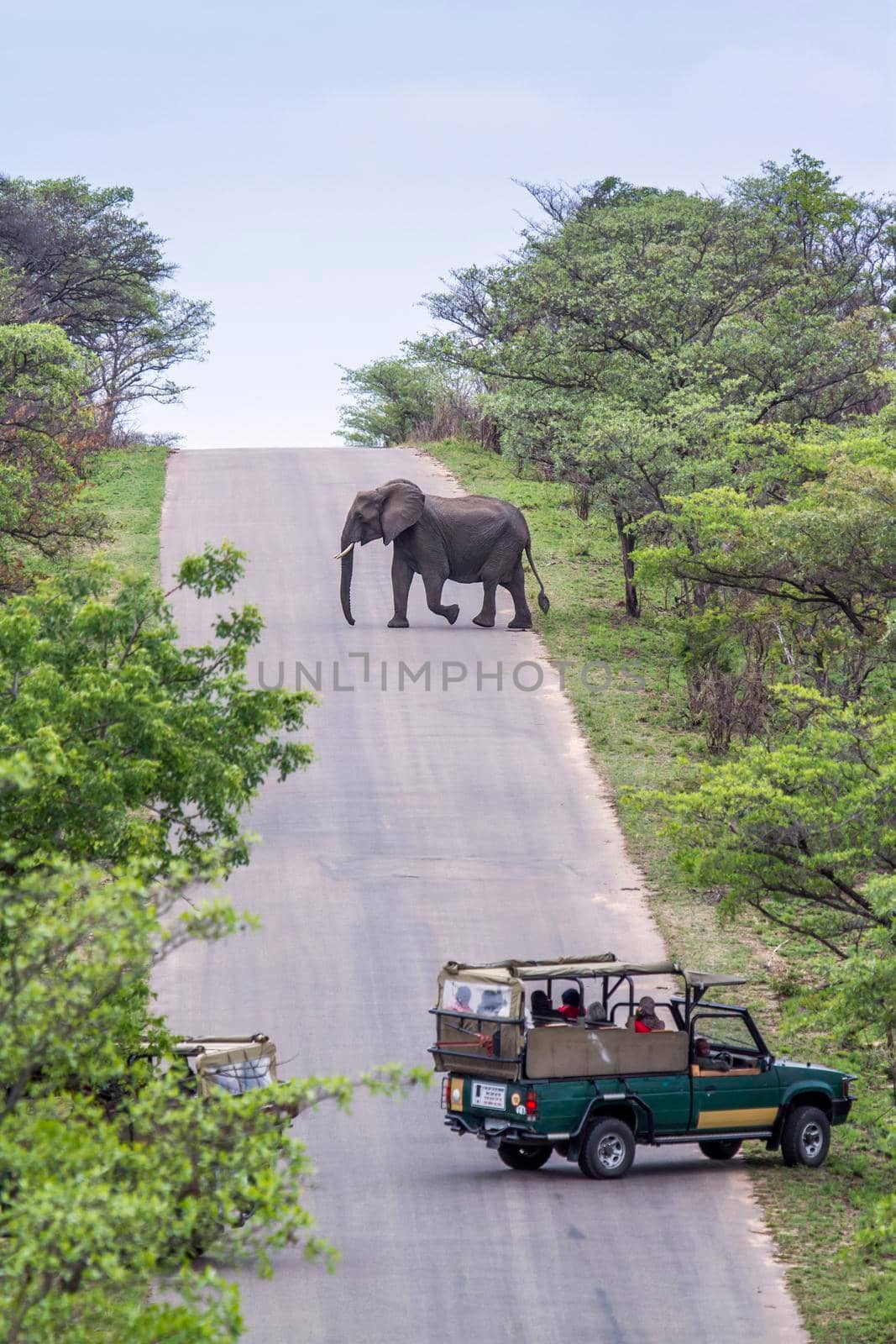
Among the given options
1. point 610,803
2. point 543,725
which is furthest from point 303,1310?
point 543,725

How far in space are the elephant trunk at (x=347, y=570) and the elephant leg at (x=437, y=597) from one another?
1578 millimetres

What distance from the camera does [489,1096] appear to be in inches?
683

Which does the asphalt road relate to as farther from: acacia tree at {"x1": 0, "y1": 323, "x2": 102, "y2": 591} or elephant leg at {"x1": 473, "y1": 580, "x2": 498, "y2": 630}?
acacia tree at {"x1": 0, "y1": 323, "x2": 102, "y2": 591}

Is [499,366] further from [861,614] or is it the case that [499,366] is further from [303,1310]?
[303,1310]

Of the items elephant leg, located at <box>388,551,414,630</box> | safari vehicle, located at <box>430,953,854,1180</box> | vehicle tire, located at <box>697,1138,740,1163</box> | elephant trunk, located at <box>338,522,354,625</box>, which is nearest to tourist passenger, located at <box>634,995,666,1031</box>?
safari vehicle, located at <box>430,953,854,1180</box>

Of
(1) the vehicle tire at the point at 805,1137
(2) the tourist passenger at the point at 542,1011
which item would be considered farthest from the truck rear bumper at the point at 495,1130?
(1) the vehicle tire at the point at 805,1137

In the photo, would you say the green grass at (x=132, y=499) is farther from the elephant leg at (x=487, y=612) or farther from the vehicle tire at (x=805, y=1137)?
the vehicle tire at (x=805, y=1137)

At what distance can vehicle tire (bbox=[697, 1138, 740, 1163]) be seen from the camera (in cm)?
1894

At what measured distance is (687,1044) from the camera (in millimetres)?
18016

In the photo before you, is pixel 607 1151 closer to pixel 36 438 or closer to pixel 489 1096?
pixel 489 1096

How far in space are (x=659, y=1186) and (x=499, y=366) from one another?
28.8 m

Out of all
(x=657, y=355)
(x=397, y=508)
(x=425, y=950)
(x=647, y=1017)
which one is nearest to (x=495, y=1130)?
(x=647, y=1017)

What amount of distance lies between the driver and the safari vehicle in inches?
0.7

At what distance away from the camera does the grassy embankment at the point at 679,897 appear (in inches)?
634
